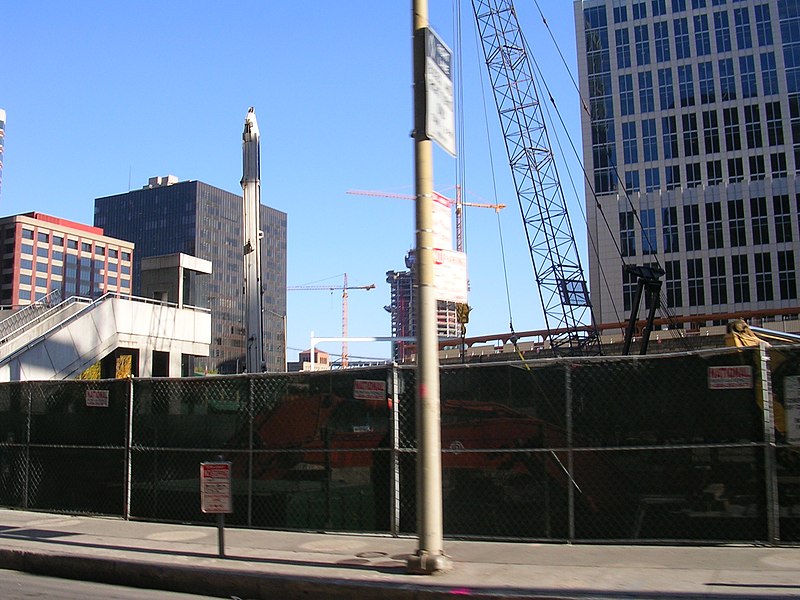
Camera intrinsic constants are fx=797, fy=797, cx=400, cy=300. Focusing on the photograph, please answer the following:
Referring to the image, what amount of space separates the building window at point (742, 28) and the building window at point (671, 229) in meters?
20.4

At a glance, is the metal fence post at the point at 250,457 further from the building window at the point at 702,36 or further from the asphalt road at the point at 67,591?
the building window at the point at 702,36

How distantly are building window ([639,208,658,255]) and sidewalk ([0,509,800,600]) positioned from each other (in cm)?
8844

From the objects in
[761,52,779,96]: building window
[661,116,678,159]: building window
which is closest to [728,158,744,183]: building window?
[661,116,678,159]: building window

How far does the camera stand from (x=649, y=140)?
95750 mm

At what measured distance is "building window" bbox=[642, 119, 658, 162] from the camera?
313 feet

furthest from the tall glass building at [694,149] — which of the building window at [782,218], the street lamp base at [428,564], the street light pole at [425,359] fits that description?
the street lamp base at [428,564]

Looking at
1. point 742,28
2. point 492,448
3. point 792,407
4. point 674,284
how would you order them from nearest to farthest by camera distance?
point 792,407 < point 492,448 < point 742,28 < point 674,284

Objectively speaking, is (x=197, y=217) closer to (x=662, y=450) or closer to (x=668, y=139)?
(x=668, y=139)

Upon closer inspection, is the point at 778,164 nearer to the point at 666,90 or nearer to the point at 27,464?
the point at 666,90

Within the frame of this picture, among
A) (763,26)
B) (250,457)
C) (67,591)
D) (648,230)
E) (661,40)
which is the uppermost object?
(661,40)

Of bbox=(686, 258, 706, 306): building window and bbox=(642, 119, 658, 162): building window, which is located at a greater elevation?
bbox=(642, 119, 658, 162): building window

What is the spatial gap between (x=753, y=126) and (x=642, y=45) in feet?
54.9

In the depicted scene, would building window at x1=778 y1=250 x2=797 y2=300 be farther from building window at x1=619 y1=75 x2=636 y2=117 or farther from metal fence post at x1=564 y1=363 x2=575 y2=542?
metal fence post at x1=564 y1=363 x2=575 y2=542

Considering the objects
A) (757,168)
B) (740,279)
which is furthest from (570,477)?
(757,168)
